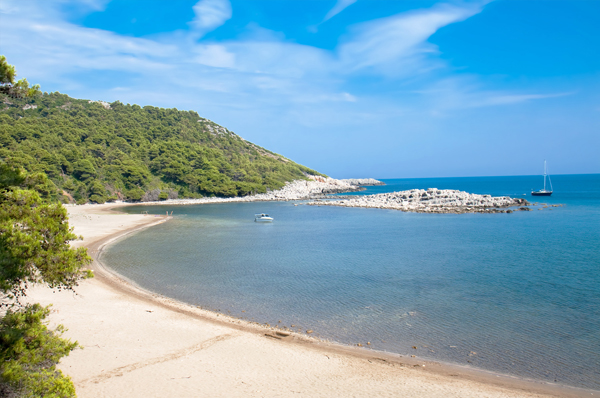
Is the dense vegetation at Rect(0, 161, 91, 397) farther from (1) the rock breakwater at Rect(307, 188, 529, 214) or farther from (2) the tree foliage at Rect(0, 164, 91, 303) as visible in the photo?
(1) the rock breakwater at Rect(307, 188, 529, 214)

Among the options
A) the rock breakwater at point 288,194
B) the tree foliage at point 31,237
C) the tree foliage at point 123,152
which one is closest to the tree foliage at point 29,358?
the tree foliage at point 31,237

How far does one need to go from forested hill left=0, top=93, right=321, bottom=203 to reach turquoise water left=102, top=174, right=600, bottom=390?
1404 inches

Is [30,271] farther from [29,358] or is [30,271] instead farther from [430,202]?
[430,202]

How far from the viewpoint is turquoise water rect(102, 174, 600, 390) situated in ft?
33.3

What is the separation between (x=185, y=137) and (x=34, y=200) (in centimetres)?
9196

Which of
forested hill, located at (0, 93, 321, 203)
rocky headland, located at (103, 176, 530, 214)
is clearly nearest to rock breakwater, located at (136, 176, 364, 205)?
rocky headland, located at (103, 176, 530, 214)

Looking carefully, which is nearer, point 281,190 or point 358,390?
point 358,390

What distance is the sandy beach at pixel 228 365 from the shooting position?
7.82 metres

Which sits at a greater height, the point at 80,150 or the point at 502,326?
the point at 80,150

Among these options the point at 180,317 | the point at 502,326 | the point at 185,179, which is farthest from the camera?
the point at 185,179

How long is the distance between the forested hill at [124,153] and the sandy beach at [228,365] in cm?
4330

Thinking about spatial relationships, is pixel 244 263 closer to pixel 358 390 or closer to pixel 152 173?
pixel 358 390

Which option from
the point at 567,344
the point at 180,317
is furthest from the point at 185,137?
the point at 567,344

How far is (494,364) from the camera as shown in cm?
913
